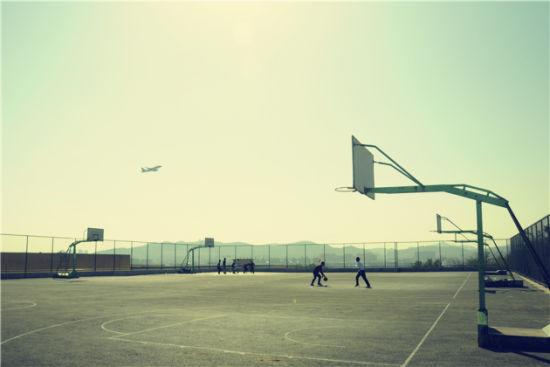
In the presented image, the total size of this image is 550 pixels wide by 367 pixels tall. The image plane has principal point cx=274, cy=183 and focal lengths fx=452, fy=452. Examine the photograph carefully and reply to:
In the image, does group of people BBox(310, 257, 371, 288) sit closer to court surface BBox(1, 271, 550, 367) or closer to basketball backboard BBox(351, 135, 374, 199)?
court surface BBox(1, 271, 550, 367)

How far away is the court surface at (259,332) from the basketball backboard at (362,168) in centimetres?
347

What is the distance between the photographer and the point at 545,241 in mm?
23453

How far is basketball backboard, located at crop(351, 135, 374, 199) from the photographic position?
11055 mm

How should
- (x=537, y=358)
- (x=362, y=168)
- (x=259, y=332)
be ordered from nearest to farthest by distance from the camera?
(x=537, y=358)
(x=259, y=332)
(x=362, y=168)

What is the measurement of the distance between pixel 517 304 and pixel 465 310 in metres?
3.15

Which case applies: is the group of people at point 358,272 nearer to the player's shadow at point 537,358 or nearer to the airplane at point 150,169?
the player's shadow at point 537,358

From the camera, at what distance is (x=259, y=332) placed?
10.7m

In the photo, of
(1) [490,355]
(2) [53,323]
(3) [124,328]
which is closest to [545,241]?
(1) [490,355]

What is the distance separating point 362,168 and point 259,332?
4.75 m

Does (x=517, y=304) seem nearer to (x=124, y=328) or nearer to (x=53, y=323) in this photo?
(x=124, y=328)

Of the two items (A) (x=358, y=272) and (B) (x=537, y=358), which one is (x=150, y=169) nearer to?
(A) (x=358, y=272)

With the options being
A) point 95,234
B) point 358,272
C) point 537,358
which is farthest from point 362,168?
point 95,234

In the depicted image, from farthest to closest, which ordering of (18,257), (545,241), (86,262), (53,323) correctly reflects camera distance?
(86,262) → (18,257) → (545,241) → (53,323)

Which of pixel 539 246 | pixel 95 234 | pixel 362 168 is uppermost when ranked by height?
pixel 362 168
